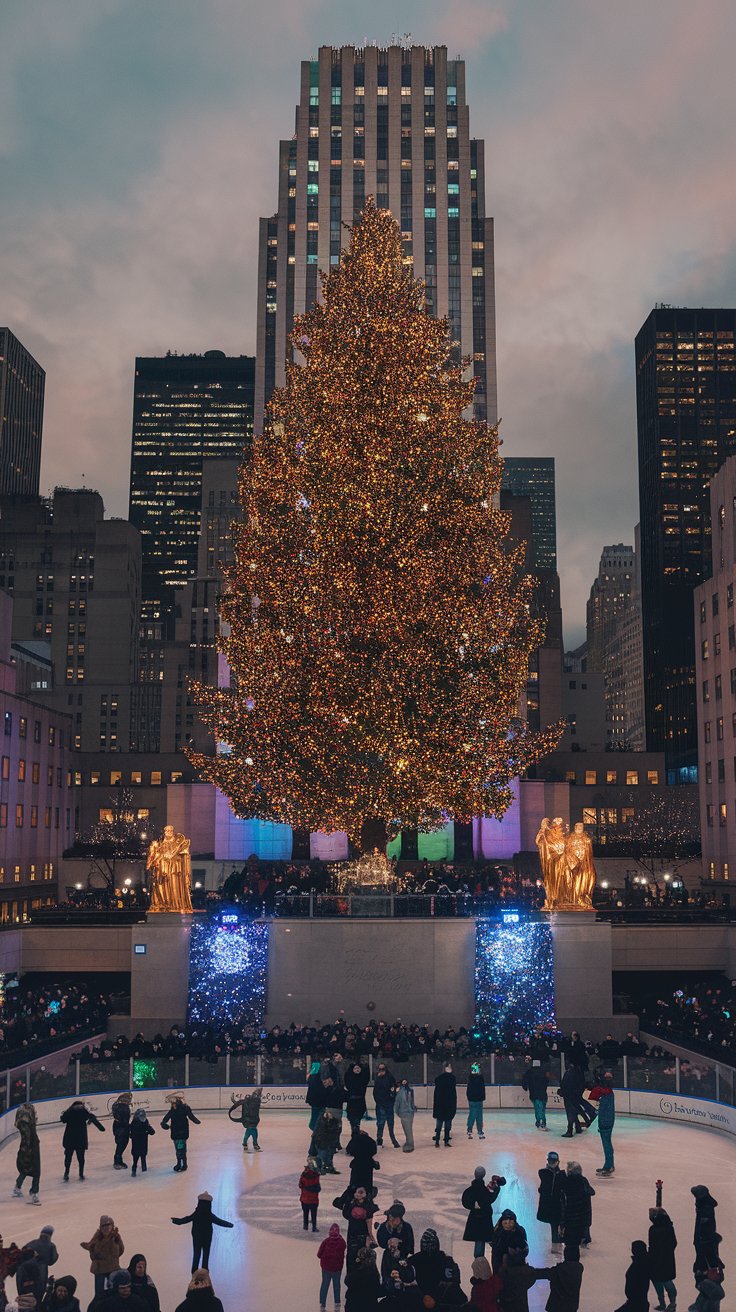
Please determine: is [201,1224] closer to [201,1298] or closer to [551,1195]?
[201,1298]

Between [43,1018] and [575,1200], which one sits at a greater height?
[575,1200]

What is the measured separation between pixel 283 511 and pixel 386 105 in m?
62.3

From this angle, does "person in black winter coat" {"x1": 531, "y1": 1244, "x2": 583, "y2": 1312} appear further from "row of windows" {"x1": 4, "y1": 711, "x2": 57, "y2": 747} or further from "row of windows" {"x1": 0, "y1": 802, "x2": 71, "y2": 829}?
"row of windows" {"x1": 4, "y1": 711, "x2": 57, "y2": 747}

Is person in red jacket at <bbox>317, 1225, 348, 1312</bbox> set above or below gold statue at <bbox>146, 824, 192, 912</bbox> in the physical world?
below

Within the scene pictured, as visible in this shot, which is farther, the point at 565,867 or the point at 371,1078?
the point at 565,867

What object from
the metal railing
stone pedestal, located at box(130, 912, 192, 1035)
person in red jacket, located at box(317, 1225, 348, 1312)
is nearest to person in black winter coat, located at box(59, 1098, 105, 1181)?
the metal railing

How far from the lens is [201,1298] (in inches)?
426

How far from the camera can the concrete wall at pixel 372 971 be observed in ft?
110

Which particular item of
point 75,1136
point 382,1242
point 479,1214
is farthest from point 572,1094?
point 382,1242

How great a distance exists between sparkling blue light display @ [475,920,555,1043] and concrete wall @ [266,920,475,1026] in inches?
16.4

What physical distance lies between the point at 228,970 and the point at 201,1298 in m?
23.7

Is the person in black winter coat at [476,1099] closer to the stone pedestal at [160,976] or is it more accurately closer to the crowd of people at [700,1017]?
the crowd of people at [700,1017]

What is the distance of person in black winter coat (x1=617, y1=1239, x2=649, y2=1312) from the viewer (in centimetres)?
1205

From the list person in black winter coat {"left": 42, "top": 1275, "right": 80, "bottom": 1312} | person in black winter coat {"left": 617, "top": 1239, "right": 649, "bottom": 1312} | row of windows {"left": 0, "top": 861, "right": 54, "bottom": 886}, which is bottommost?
person in black winter coat {"left": 617, "top": 1239, "right": 649, "bottom": 1312}
